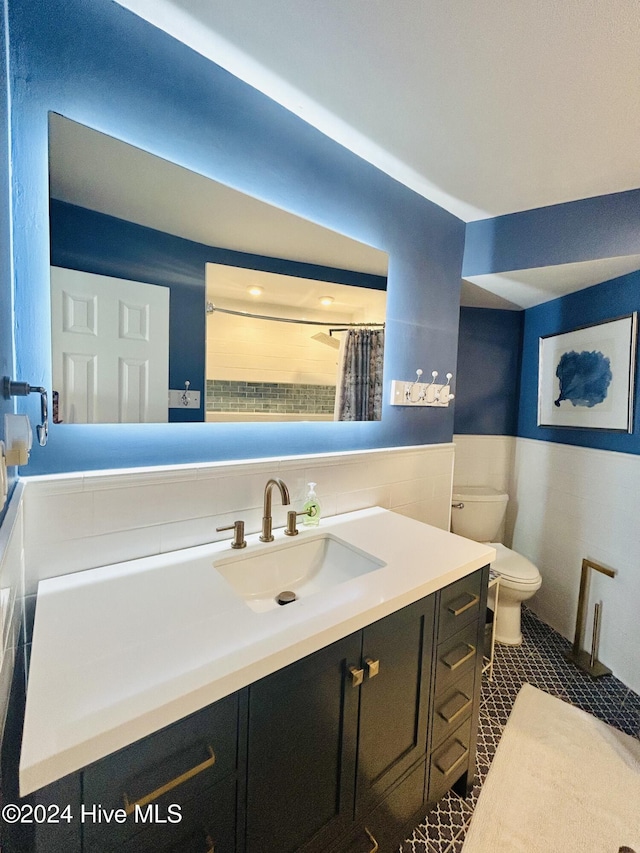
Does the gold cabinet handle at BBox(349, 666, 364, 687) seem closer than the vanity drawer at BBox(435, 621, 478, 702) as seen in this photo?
Yes

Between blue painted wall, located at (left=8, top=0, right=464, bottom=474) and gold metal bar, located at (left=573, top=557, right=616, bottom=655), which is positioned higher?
blue painted wall, located at (left=8, top=0, right=464, bottom=474)

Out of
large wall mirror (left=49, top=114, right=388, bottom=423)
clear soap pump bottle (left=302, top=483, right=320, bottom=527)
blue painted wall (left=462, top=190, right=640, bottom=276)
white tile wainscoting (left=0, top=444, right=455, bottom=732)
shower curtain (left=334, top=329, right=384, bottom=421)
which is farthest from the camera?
blue painted wall (left=462, top=190, right=640, bottom=276)

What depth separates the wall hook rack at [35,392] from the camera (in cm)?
72

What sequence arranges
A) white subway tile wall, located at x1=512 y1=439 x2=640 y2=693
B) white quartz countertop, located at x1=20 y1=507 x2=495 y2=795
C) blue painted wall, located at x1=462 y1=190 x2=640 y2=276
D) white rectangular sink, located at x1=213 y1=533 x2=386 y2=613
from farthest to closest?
white subway tile wall, located at x1=512 y1=439 x2=640 y2=693 < blue painted wall, located at x1=462 y1=190 x2=640 y2=276 < white rectangular sink, located at x1=213 y1=533 x2=386 y2=613 < white quartz countertop, located at x1=20 y1=507 x2=495 y2=795

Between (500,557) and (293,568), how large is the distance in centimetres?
153

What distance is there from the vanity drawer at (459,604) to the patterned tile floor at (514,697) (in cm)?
69

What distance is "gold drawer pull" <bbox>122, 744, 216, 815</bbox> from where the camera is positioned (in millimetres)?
575

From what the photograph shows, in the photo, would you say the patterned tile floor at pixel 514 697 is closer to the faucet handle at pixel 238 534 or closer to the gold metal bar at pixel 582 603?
the gold metal bar at pixel 582 603

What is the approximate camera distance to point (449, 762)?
1.22 meters

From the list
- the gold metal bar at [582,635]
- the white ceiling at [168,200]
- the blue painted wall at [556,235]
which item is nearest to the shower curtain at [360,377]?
the white ceiling at [168,200]

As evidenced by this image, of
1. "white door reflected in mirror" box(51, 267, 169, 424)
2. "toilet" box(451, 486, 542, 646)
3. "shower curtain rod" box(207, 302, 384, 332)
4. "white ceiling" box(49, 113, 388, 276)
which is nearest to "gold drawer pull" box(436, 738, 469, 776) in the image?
"toilet" box(451, 486, 542, 646)

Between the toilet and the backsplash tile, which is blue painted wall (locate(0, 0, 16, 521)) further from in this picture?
the toilet

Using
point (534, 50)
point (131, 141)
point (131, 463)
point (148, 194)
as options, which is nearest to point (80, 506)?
point (131, 463)

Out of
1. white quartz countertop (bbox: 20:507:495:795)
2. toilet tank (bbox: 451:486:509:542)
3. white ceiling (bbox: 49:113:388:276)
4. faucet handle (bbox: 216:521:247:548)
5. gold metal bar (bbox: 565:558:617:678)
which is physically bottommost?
gold metal bar (bbox: 565:558:617:678)
